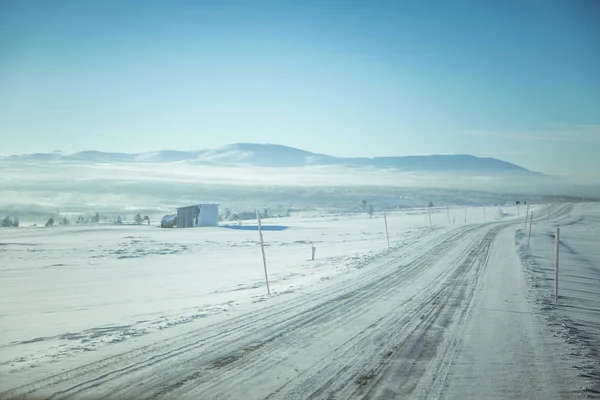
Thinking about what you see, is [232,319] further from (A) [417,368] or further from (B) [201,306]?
(A) [417,368]

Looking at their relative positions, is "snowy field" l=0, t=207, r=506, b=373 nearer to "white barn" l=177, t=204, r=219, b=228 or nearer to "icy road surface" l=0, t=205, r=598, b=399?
"icy road surface" l=0, t=205, r=598, b=399

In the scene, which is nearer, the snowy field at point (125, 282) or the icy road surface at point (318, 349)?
the icy road surface at point (318, 349)

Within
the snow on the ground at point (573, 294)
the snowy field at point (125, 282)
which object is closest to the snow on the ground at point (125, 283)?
the snowy field at point (125, 282)

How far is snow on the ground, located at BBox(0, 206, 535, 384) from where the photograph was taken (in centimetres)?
952

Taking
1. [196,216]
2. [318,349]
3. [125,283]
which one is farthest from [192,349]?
[196,216]

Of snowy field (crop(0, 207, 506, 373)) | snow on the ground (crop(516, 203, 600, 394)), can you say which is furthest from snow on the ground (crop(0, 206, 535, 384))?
snow on the ground (crop(516, 203, 600, 394))

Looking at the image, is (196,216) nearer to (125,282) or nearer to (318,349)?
(125,282)

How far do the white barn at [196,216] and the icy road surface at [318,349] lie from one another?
36.8 meters

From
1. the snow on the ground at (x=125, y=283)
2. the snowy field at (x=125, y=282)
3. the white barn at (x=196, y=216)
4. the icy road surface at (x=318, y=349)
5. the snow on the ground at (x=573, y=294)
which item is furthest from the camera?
the white barn at (x=196, y=216)

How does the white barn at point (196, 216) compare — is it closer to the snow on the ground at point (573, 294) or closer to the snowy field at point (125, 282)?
the snowy field at point (125, 282)

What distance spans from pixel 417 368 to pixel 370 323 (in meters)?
2.92

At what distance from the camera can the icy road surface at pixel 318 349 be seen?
6.12m

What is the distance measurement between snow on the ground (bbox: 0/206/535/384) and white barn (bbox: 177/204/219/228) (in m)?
14.1

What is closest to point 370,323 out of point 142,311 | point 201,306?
point 201,306
